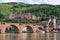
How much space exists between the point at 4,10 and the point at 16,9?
929 inches

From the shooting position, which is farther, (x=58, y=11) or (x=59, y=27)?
(x=58, y=11)

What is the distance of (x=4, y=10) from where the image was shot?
143 meters

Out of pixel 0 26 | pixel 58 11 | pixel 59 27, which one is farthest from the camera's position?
pixel 58 11

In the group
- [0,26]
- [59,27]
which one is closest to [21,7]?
[59,27]

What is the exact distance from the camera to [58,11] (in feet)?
503

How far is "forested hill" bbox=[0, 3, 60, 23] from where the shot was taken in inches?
5759

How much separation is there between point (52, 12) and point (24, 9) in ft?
68.3

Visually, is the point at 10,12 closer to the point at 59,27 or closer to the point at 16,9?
the point at 16,9

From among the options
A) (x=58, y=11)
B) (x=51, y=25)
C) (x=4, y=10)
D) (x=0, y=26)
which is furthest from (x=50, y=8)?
(x=0, y=26)

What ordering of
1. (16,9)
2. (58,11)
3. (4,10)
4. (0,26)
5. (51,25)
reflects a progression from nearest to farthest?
(0,26) → (51,25) → (4,10) → (58,11) → (16,9)

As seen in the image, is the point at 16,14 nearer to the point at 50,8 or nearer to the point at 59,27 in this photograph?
the point at 50,8

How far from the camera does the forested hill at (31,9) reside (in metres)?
146

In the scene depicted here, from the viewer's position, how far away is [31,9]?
160 metres

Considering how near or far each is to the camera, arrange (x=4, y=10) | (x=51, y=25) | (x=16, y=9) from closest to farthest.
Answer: (x=51, y=25)
(x=4, y=10)
(x=16, y=9)
